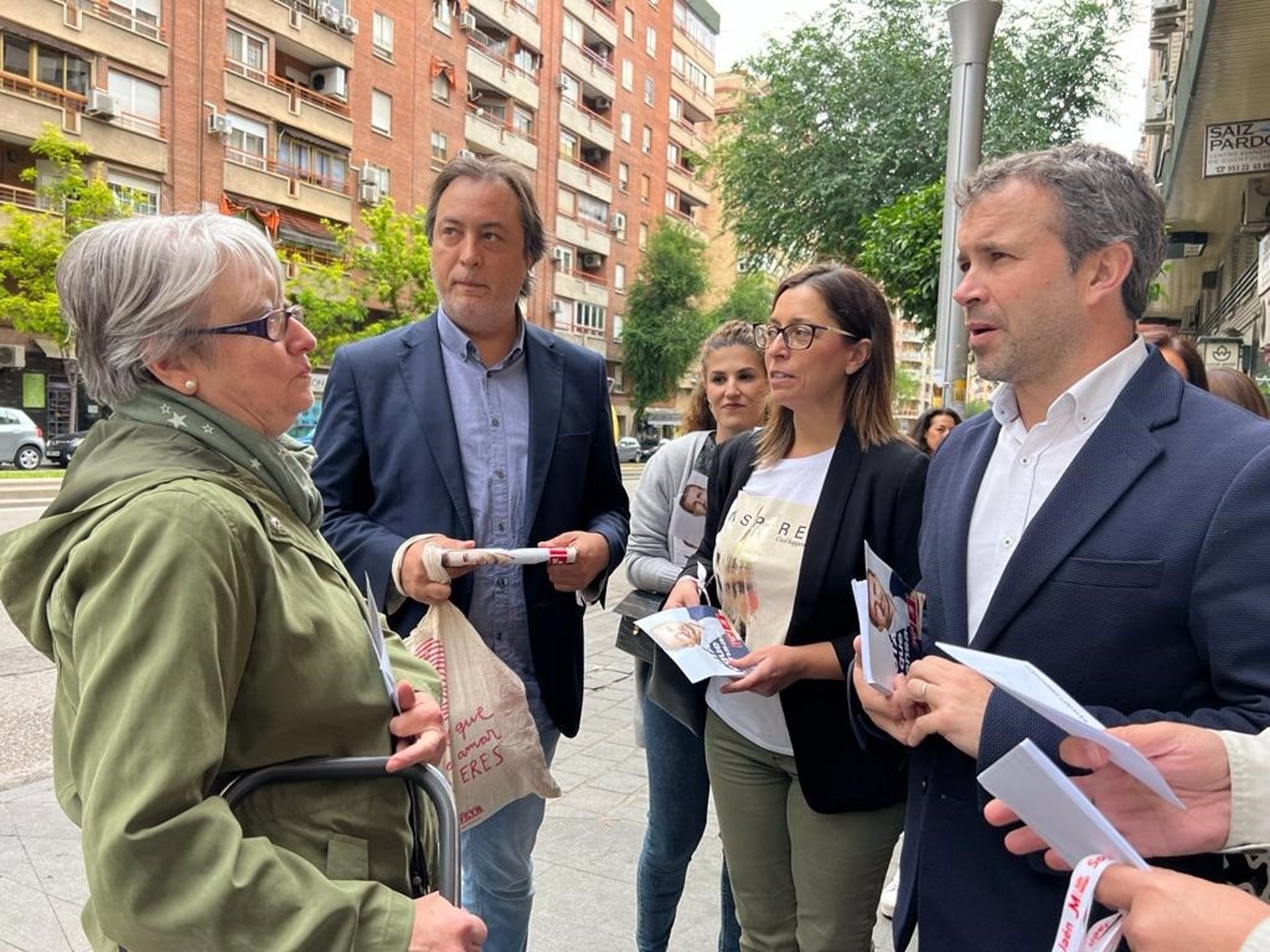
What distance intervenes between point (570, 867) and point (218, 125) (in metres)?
28.2

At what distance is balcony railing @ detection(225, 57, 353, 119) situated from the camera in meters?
27.7

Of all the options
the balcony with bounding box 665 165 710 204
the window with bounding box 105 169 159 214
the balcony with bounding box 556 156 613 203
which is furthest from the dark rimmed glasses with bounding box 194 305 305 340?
the balcony with bounding box 665 165 710 204

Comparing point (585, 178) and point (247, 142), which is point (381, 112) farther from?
point (585, 178)

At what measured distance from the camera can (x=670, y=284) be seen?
4641 centimetres

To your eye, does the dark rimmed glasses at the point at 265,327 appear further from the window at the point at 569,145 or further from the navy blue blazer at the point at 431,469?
the window at the point at 569,145

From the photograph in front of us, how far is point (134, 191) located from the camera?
23.7m

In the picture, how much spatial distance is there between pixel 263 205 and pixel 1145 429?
30790mm

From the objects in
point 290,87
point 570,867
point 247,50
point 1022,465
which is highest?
point 247,50

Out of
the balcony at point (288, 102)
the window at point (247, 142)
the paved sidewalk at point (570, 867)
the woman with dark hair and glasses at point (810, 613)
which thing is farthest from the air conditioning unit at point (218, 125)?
the woman with dark hair and glasses at point (810, 613)

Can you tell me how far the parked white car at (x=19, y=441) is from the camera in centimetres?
2292

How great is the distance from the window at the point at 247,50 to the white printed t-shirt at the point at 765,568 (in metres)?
30.2

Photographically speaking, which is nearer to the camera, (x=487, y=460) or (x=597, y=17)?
(x=487, y=460)

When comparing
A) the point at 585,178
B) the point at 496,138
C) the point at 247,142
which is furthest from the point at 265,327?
the point at 585,178

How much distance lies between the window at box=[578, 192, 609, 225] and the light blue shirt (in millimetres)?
44278
